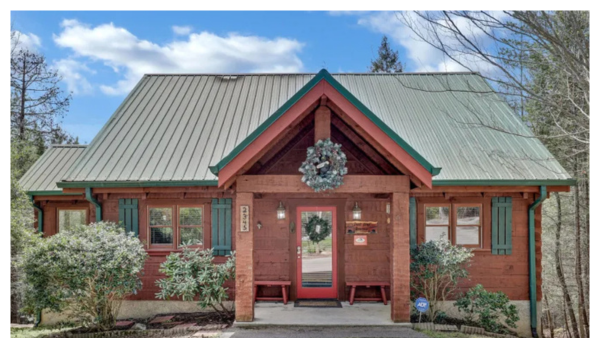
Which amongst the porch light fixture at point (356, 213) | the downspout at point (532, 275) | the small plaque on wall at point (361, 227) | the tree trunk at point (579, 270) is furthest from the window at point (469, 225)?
the tree trunk at point (579, 270)

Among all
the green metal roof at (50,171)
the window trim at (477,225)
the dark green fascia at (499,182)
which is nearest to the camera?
the dark green fascia at (499,182)

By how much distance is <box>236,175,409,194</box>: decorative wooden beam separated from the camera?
23.2 ft

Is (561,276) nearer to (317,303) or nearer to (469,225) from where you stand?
(469,225)

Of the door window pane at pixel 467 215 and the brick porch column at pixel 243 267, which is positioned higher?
the door window pane at pixel 467 215

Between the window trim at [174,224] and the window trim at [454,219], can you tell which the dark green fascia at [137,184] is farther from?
the window trim at [454,219]

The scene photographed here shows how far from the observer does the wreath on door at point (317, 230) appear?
9305 millimetres

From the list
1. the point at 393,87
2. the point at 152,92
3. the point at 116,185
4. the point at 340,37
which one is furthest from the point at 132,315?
the point at 393,87

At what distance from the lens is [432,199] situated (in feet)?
29.3

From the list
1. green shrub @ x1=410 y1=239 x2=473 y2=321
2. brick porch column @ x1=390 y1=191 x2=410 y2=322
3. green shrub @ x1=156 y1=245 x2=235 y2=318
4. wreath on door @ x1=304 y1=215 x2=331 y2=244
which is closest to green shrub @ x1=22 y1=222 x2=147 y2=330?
green shrub @ x1=156 y1=245 x2=235 y2=318

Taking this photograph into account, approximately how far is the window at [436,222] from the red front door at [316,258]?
2.08 metres

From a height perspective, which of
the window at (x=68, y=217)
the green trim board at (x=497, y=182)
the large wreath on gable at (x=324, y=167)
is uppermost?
the large wreath on gable at (x=324, y=167)

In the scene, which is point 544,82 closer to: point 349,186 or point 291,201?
point 349,186

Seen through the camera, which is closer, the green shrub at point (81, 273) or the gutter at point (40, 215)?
the green shrub at point (81, 273)

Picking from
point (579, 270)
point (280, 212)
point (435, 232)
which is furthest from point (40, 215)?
point (579, 270)
